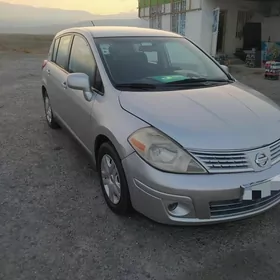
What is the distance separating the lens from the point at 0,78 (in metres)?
9.50

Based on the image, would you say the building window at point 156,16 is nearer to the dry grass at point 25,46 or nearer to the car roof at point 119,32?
the dry grass at point 25,46

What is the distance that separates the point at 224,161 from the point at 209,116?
441 millimetres

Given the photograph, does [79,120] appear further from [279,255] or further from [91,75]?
[279,255]

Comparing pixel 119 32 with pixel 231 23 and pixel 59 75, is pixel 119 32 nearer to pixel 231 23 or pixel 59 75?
pixel 59 75

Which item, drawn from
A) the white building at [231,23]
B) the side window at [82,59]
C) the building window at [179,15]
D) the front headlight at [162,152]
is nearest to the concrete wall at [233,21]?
the white building at [231,23]

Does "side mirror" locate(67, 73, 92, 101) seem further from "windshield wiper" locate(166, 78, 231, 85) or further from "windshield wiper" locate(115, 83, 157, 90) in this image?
→ "windshield wiper" locate(166, 78, 231, 85)

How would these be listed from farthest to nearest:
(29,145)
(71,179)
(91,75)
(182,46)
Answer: (29,145) < (182,46) < (71,179) < (91,75)

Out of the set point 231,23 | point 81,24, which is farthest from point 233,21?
point 81,24

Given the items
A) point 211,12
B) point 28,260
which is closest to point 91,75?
point 28,260

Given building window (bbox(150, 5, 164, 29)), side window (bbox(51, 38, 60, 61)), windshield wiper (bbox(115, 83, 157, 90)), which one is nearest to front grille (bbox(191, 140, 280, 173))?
windshield wiper (bbox(115, 83, 157, 90))

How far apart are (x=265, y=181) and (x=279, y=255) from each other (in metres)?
0.59

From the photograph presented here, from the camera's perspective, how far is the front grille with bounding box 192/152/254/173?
6.98 ft

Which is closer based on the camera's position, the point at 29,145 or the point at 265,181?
the point at 265,181

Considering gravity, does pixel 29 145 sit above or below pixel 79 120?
below
